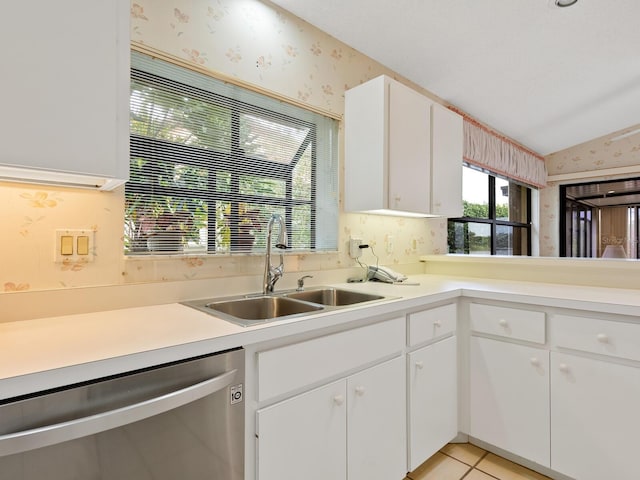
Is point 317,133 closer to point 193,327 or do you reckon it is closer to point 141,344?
point 193,327

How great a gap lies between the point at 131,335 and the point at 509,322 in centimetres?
164

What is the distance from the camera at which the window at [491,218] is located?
11.2ft

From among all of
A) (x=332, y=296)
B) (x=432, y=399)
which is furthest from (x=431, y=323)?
(x=332, y=296)

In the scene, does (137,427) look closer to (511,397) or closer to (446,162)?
(511,397)

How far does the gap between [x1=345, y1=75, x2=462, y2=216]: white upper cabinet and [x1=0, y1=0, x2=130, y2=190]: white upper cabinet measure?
51.4 inches

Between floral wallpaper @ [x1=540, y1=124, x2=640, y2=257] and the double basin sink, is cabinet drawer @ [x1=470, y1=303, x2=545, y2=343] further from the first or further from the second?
floral wallpaper @ [x1=540, y1=124, x2=640, y2=257]

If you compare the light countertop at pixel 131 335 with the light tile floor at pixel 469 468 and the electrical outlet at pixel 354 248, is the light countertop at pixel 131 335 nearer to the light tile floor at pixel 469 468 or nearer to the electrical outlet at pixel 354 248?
the electrical outlet at pixel 354 248

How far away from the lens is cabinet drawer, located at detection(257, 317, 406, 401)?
1.07 metres

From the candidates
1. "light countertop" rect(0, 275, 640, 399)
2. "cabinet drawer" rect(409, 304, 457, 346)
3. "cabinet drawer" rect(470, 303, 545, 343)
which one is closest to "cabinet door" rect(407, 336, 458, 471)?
"cabinet drawer" rect(409, 304, 457, 346)

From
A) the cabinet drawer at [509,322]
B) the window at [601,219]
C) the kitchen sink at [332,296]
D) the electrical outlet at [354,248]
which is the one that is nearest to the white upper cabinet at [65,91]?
the kitchen sink at [332,296]

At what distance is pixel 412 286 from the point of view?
1998 mm

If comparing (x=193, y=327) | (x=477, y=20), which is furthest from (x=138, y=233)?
(x=477, y=20)

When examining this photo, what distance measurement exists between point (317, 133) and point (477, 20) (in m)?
1.12

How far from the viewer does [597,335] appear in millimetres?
1489
